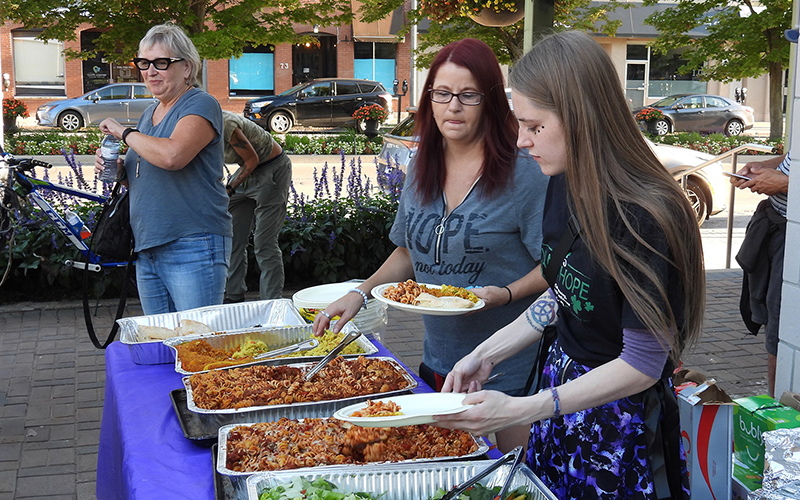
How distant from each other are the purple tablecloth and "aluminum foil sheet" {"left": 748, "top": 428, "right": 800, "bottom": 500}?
0.82 m

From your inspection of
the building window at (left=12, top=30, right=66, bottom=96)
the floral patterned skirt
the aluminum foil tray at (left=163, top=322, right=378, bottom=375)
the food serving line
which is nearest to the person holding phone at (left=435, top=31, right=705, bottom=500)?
the floral patterned skirt

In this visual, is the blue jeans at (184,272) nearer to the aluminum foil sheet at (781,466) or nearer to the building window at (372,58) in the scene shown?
the aluminum foil sheet at (781,466)

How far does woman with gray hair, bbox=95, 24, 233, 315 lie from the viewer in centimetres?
327

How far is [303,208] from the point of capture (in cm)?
746

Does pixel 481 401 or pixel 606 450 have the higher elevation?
pixel 481 401

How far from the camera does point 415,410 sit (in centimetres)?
Answer: 173

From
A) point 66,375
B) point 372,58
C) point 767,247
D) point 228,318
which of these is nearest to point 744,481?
point 767,247

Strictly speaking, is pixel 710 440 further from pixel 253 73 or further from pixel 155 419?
pixel 253 73

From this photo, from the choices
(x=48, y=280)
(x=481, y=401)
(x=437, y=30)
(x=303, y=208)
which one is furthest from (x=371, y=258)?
(x=437, y=30)

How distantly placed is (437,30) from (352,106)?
6302 millimetres

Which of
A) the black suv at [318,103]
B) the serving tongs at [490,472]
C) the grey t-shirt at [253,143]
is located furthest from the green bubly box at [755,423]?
the black suv at [318,103]

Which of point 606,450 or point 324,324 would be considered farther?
point 324,324

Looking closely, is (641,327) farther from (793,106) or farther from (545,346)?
(793,106)

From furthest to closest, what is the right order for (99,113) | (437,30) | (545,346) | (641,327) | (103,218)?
(99,113) → (437,30) → (103,218) → (545,346) → (641,327)
